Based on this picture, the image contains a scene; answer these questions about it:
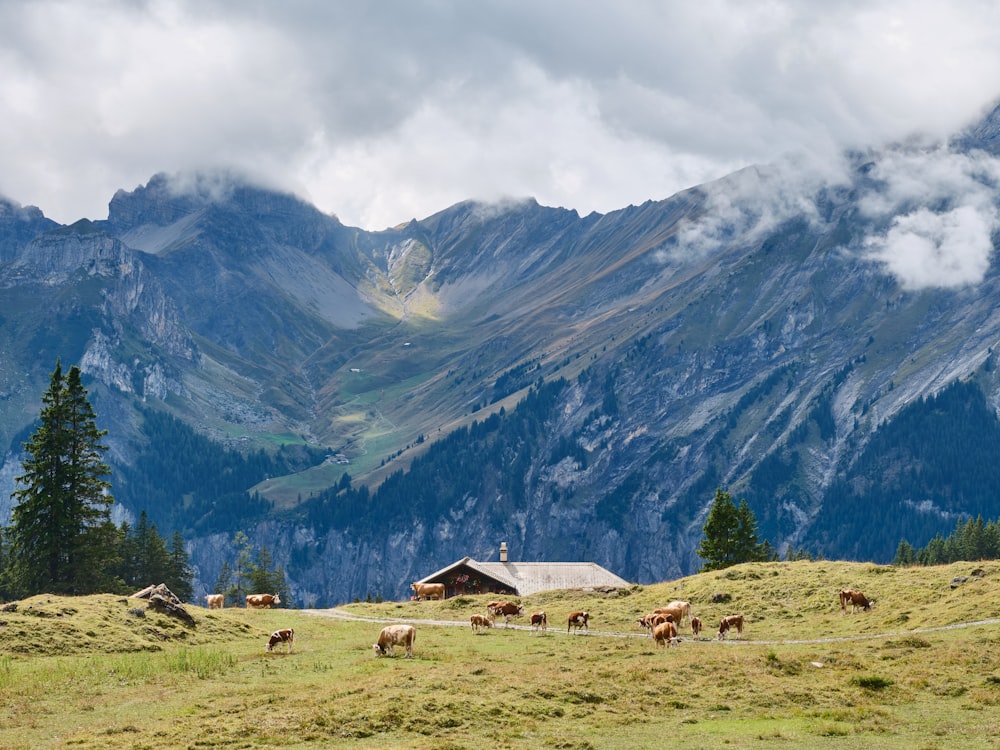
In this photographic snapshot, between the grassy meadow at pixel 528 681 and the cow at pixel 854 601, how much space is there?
84 centimetres

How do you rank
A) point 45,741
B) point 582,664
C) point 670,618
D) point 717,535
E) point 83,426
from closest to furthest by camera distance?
point 45,741 → point 582,664 → point 670,618 → point 83,426 → point 717,535

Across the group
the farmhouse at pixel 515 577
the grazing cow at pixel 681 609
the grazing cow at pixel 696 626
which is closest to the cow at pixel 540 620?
the grazing cow at pixel 681 609

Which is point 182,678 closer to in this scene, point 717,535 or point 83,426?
point 83,426

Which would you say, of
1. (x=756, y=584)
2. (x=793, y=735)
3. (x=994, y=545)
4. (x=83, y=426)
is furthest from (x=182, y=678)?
(x=994, y=545)

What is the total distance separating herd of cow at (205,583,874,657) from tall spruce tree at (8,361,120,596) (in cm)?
3377

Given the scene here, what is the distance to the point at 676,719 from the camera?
4184 centimetres

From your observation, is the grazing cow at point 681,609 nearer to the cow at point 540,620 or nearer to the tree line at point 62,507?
the cow at point 540,620

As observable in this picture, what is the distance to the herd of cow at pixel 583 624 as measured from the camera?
57.0m

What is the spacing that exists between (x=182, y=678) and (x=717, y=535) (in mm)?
86312

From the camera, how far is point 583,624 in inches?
2697

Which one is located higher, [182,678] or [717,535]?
[717,535]

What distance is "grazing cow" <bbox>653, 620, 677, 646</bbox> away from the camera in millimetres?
58719

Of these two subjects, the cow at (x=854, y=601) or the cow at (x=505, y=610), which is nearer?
the cow at (x=854, y=601)

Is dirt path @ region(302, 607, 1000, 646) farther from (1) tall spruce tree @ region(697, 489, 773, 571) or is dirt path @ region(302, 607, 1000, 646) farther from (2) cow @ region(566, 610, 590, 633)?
(1) tall spruce tree @ region(697, 489, 773, 571)
